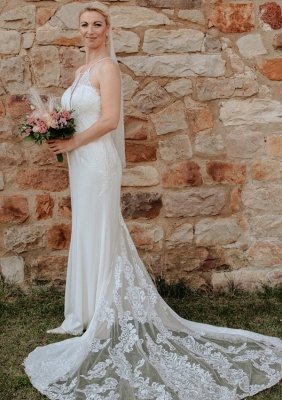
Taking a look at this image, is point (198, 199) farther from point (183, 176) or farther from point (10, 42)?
point (10, 42)

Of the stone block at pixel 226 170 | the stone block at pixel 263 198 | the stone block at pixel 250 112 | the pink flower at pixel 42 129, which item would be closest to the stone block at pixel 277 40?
the stone block at pixel 250 112

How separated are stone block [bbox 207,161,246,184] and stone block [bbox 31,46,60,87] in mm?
1354

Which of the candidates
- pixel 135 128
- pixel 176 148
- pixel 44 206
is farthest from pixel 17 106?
pixel 176 148

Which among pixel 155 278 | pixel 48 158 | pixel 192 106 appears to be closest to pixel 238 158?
pixel 192 106

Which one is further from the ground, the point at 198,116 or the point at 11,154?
the point at 198,116

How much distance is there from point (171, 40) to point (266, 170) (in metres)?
1.24

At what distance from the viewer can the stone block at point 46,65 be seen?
13.5ft

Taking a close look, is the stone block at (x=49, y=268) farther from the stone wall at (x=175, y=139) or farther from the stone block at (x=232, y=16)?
the stone block at (x=232, y=16)

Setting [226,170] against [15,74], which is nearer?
[15,74]

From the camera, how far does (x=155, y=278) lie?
4.37m

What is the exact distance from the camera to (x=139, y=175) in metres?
4.27

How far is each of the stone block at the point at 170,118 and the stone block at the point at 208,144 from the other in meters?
0.17

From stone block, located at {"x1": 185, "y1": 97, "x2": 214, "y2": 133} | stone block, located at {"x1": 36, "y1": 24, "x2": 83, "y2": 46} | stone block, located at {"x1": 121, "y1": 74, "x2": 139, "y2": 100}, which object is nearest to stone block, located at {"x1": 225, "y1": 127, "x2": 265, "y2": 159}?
stone block, located at {"x1": 185, "y1": 97, "x2": 214, "y2": 133}

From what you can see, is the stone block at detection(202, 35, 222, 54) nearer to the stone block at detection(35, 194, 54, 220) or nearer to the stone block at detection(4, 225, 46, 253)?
the stone block at detection(35, 194, 54, 220)
